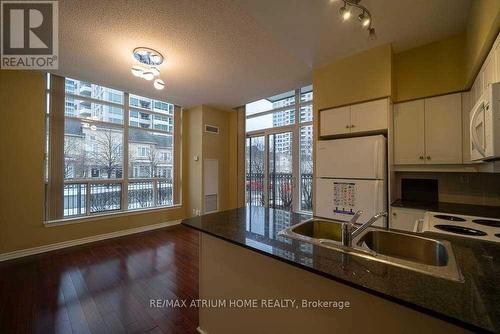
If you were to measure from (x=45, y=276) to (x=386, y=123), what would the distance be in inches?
179

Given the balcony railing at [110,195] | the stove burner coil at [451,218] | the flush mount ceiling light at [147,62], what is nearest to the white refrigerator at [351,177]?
the stove burner coil at [451,218]

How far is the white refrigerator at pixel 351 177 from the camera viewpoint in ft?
7.71

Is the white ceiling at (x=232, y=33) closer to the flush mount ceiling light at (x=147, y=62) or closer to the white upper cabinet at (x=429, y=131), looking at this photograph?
the flush mount ceiling light at (x=147, y=62)

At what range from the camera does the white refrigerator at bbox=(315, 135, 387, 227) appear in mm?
2350

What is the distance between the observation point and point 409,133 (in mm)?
2500

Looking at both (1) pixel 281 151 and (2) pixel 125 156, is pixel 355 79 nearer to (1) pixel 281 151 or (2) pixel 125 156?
(1) pixel 281 151

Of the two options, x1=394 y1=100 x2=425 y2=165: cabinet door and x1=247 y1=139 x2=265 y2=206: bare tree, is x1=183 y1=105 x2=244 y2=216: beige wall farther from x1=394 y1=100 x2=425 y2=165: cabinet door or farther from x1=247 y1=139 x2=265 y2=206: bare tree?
x1=394 y1=100 x2=425 y2=165: cabinet door

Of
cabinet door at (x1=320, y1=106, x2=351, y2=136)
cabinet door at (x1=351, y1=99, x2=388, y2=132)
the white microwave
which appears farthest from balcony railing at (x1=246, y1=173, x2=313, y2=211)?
the white microwave

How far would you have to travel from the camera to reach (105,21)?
7.14 ft

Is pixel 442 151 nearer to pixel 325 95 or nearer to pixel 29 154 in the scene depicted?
pixel 325 95

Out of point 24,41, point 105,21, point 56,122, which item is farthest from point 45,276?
point 105,21

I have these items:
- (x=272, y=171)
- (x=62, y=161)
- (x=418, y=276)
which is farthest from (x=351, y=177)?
(x=62, y=161)

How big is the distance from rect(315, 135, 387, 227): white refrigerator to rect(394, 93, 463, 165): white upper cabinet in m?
0.35

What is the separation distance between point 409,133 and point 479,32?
108cm
